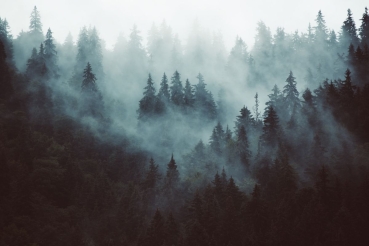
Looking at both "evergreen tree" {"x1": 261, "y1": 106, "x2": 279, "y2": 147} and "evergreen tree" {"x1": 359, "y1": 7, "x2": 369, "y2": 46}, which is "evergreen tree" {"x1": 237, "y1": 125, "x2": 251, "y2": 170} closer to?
"evergreen tree" {"x1": 261, "y1": 106, "x2": 279, "y2": 147}

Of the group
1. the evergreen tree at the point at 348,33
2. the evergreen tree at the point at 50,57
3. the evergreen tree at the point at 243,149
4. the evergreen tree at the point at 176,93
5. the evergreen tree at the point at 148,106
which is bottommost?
the evergreen tree at the point at 243,149

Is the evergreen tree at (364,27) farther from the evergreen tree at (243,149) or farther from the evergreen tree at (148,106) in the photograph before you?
the evergreen tree at (148,106)

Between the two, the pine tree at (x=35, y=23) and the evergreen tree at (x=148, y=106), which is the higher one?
the pine tree at (x=35, y=23)

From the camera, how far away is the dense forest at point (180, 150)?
47.9 meters

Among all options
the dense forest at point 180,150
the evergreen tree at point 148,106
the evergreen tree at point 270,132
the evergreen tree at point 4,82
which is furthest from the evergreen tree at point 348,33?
the evergreen tree at point 4,82

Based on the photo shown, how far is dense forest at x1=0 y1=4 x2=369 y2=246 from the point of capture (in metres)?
47.9

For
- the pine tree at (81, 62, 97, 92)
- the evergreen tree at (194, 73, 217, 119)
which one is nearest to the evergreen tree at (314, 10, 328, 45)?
the evergreen tree at (194, 73, 217, 119)

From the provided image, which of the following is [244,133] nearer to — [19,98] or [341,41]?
[19,98]

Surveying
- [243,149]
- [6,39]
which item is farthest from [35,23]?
→ [243,149]

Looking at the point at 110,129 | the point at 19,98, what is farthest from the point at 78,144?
the point at 19,98

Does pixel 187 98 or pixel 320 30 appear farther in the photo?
pixel 320 30

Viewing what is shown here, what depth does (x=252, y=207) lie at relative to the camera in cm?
5050

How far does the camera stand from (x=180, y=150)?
73500 millimetres

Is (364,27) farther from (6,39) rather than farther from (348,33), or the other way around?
(6,39)
